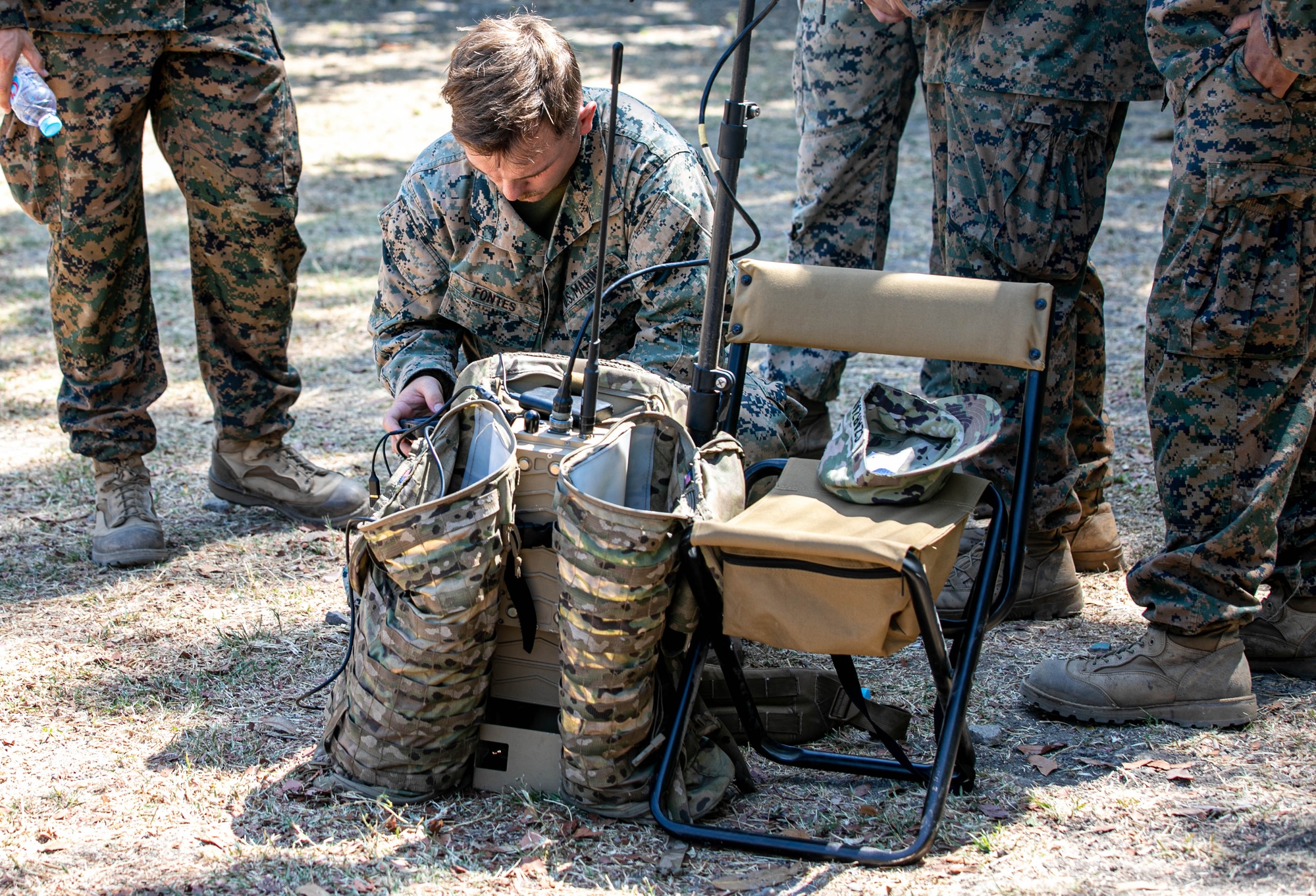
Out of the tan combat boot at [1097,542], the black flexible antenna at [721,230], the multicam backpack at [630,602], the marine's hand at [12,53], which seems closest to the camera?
the multicam backpack at [630,602]

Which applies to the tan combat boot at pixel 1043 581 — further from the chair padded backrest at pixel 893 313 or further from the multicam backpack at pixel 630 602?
the multicam backpack at pixel 630 602

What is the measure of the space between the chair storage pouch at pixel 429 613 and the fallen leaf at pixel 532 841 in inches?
8.0

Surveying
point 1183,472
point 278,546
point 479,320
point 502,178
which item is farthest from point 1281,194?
point 278,546

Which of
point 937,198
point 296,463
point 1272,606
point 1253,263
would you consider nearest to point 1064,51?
point 937,198

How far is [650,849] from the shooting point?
229 cm

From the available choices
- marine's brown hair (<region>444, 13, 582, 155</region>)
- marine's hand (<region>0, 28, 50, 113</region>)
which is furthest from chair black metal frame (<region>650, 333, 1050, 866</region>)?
marine's hand (<region>0, 28, 50, 113</region>)

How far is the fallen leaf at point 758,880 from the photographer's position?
220 cm

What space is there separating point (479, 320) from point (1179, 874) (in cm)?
196

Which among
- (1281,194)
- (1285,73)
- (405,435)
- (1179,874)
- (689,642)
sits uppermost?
(1285,73)

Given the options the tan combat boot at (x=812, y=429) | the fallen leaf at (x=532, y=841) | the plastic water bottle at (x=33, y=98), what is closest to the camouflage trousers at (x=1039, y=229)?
the tan combat boot at (x=812, y=429)

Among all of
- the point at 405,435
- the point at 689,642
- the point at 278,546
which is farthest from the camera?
the point at 278,546

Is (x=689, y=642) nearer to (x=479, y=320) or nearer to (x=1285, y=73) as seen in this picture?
(x=479, y=320)

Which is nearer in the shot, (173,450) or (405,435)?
(405,435)

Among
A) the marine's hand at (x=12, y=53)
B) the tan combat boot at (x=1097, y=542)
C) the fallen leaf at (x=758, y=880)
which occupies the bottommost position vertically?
the fallen leaf at (x=758, y=880)
